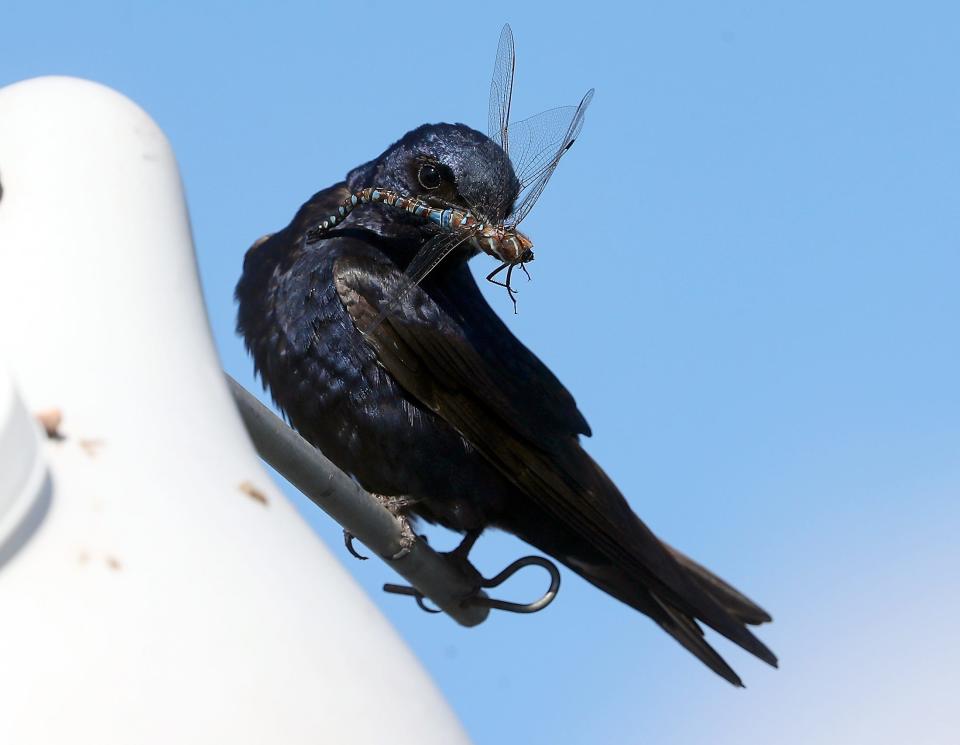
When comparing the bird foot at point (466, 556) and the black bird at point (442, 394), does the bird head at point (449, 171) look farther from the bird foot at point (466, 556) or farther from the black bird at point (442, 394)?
the bird foot at point (466, 556)

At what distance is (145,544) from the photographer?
104cm

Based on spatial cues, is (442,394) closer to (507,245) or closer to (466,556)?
(466,556)

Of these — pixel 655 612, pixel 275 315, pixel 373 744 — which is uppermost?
pixel 373 744

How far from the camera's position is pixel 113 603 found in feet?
3.25

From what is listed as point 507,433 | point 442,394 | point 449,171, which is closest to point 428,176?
point 449,171

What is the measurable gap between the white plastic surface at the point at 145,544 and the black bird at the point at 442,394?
2673 millimetres

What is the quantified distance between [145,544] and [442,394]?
3.20 metres

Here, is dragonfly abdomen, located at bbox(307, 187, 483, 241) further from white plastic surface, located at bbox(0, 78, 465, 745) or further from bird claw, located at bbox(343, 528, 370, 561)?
white plastic surface, located at bbox(0, 78, 465, 745)

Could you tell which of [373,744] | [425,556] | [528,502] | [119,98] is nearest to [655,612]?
[528,502]

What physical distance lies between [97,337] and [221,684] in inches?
13.5

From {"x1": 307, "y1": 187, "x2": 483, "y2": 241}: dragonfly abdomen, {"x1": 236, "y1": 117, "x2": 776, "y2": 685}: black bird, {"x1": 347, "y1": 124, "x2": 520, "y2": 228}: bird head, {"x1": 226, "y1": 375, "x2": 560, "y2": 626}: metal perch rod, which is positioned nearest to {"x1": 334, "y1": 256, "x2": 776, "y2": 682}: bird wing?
{"x1": 236, "y1": 117, "x2": 776, "y2": 685}: black bird

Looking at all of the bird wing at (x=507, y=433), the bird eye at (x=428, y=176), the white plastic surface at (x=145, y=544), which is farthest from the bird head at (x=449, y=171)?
the white plastic surface at (x=145, y=544)

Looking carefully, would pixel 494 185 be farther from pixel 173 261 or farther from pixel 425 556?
pixel 173 261

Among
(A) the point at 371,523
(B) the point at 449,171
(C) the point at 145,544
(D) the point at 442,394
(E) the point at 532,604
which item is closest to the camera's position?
(C) the point at 145,544
